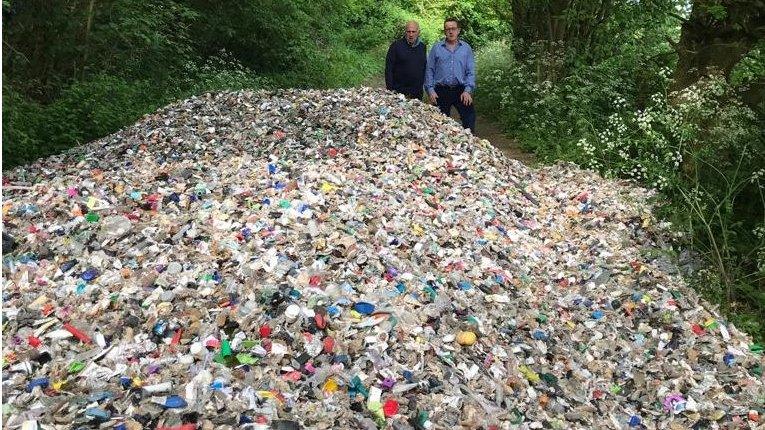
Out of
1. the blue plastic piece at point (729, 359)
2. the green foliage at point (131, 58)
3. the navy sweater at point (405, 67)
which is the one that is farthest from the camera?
the navy sweater at point (405, 67)

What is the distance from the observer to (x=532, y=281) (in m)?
4.80

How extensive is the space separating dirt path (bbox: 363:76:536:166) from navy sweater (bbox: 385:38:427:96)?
5.85 ft

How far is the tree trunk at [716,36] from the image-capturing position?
684cm

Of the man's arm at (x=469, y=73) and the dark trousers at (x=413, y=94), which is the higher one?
the man's arm at (x=469, y=73)

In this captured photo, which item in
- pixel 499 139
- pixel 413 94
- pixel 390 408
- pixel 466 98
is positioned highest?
pixel 466 98

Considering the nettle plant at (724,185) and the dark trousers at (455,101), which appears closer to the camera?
the nettle plant at (724,185)

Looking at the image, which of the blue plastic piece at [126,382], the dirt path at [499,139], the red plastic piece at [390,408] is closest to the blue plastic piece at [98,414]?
the blue plastic piece at [126,382]

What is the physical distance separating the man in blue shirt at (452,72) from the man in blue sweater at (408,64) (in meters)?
0.23

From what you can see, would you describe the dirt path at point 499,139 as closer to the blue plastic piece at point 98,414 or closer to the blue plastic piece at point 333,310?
the blue plastic piece at point 333,310

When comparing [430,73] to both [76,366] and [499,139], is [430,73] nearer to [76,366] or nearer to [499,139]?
[499,139]

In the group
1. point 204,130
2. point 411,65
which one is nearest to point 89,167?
point 204,130

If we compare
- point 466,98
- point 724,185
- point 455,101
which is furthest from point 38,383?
point 455,101

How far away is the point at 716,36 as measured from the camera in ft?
23.8

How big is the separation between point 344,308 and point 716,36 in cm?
591
